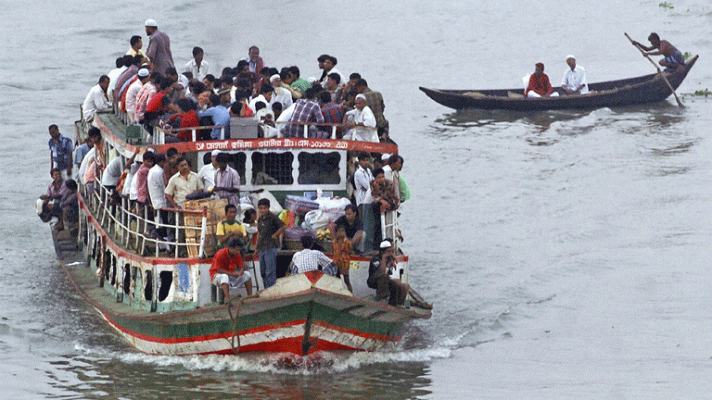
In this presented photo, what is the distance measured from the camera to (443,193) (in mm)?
27391

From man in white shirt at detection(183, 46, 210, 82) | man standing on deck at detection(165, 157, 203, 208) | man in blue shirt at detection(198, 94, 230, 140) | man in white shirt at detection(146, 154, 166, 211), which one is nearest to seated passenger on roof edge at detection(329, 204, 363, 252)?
man standing on deck at detection(165, 157, 203, 208)

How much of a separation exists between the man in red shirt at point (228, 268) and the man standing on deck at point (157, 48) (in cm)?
706

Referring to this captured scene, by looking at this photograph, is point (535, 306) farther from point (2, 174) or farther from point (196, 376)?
point (2, 174)

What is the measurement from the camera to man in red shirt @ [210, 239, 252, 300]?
1562cm

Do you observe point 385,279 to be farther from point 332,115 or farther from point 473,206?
point 473,206

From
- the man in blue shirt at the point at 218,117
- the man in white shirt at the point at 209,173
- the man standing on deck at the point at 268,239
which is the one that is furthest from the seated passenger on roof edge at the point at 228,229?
the man in blue shirt at the point at 218,117

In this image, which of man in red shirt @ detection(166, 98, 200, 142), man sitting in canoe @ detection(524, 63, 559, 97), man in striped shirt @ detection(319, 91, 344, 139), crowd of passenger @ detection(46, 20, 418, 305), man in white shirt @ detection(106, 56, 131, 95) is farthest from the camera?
man sitting in canoe @ detection(524, 63, 559, 97)

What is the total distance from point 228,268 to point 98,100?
21.2 feet

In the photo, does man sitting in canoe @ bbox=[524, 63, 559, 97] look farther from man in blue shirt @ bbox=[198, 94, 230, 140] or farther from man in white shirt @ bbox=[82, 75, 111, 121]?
man in blue shirt @ bbox=[198, 94, 230, 140]

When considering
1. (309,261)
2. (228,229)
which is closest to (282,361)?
(309,261)

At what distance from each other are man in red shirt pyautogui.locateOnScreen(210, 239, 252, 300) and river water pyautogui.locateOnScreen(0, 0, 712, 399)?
1.21 meters

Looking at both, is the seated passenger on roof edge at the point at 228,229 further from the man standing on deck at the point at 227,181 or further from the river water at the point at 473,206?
the river water at the point at 473,206

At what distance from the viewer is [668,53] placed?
114ft

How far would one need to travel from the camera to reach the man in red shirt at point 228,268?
51.3 feet
